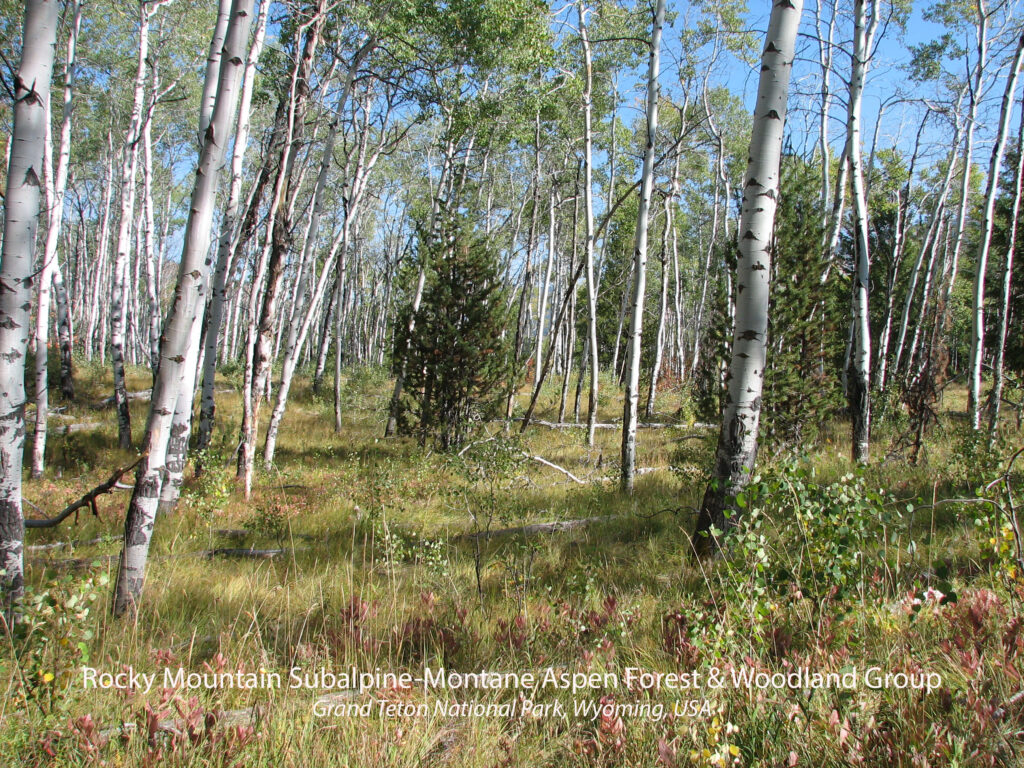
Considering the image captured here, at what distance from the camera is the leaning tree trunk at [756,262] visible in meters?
3.62

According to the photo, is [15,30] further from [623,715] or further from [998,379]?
[998,379]

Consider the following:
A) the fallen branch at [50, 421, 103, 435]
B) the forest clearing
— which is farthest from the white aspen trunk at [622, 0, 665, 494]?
the fallen branch at [50, 421, 103, 435]

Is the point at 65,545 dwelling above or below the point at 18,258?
below

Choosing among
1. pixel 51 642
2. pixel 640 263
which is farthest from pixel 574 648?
pixel 640 263

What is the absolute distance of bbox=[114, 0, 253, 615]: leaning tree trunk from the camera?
2.96 meters

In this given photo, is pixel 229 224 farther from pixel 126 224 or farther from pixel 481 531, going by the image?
pixel 481 531

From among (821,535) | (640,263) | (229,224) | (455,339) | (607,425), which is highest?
(229,224)

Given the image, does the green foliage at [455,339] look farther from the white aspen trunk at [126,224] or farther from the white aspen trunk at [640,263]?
the white aspen trunk at [126,224]

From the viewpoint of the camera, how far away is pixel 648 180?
23.1 feet

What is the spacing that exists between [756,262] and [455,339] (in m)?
6.42

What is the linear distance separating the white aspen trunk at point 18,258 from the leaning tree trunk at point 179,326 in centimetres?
49

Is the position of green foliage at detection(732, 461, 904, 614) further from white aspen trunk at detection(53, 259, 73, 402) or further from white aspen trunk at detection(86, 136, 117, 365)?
white aspen trunk at detection(86, 136, 117, 365)

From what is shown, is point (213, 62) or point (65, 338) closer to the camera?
point (213, 62)

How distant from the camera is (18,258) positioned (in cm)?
246
